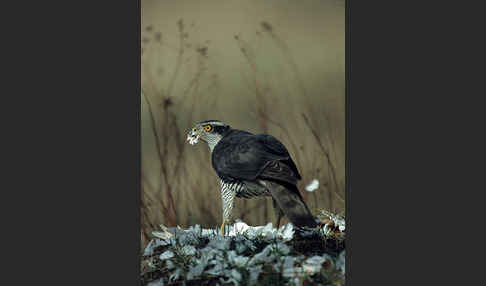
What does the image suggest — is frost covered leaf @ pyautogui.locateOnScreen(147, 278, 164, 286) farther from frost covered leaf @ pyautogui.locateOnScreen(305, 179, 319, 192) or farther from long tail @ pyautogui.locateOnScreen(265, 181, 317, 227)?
frost covered leaf @ pyautogui.locateOnScreen(305, 179, 319, 192)

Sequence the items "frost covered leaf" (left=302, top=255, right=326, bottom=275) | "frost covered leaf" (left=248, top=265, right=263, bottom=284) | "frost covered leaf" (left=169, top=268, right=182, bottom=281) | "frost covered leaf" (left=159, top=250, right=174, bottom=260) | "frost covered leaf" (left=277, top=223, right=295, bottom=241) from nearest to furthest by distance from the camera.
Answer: "frost covered leaf" (left=248, top=265, right=263, bottom=284)
"frost covered leaf" (left=302, top=255, right=326, bottom=275)
"frost covered leaf" (left=169, top=268, right=182, bottom=281)
"frost covered leaf" (left=159, top=250, right=174, bottom=260)
"frost covered leaf" (left=277, top=223, right=295, bottom=241)

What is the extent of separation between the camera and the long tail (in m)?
6.96

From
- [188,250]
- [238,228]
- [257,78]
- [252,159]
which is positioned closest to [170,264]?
[188,250]

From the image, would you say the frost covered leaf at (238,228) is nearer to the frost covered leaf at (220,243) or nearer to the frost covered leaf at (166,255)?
the frost covered leaf at (220,243)

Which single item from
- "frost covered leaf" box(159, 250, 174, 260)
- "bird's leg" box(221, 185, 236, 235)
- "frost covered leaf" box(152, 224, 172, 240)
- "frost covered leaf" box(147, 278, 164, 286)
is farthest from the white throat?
"frost covered leaf" box(147, 278, 164, 286)

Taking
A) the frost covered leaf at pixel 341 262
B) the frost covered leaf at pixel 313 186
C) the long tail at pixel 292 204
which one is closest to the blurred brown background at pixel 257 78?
→ the frost covered leaf at pixel 313 186

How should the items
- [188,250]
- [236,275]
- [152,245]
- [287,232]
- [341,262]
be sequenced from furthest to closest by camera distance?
[152,245] < [287,232] < [188,250] < [341,262] < [236,275]

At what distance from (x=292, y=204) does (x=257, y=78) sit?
1.49 m

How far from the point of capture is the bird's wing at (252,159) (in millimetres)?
7105

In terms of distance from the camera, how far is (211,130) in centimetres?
750


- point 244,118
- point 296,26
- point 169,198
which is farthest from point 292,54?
point 169,198

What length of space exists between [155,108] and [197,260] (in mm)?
1887

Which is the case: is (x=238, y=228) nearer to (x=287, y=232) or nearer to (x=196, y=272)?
(x=287, y=232)

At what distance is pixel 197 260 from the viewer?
6.80m
